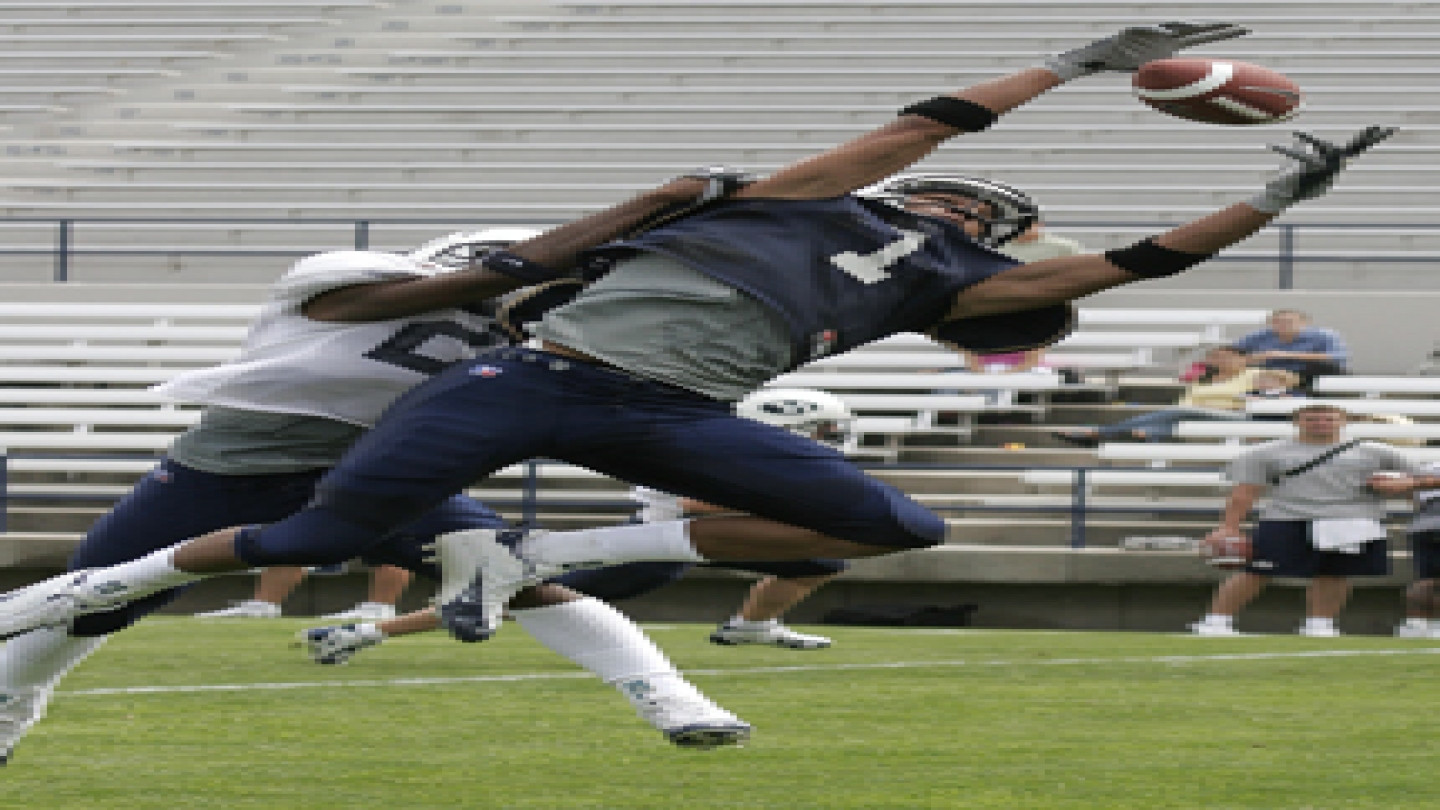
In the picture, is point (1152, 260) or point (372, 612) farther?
point (372, 612)

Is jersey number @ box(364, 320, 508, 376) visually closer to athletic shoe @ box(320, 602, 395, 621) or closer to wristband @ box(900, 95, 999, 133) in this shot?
wristband @ box(900, 95, 999, 133)

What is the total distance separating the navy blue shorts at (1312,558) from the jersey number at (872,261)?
22.7 feet

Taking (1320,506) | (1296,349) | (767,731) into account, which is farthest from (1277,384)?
(767,731)

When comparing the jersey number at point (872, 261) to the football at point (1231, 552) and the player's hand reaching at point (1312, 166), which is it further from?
the football at point (1231, 552)

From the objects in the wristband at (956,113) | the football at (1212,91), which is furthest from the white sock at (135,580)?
the football at (1212,91)

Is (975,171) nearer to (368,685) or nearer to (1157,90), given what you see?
(368,685)

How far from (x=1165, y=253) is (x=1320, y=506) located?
677 cm

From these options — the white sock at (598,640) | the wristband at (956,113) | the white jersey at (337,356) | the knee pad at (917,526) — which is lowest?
the white sock at (598,640)

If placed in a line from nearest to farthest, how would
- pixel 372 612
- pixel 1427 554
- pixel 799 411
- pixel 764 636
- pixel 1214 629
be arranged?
1. pixel 799 411
2. pixel 764 636
3. pixel 1427 554
4. pixel 1214 629
5. pixel 372 612

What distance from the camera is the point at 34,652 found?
→ 200 inches

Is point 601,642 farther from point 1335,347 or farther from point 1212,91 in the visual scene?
point 1335,347

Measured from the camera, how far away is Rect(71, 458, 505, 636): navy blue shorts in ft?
16.4

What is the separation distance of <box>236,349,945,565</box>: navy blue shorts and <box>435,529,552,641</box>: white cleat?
289mm

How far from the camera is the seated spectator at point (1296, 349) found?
517 inches
